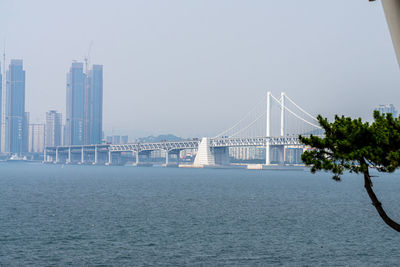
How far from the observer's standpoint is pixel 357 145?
9398 millimetres

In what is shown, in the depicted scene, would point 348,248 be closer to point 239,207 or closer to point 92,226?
point 92,226

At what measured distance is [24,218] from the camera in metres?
33.3

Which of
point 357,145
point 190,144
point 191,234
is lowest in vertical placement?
point 191,234

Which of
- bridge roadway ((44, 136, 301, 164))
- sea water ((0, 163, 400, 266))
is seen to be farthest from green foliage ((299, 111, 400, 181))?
bridge roadway ((44, 136, 301, 164))

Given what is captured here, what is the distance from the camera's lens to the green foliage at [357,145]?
357 inches

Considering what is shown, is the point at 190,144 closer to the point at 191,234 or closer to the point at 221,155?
the point at 221,155

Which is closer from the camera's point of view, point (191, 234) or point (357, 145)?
point (357, 145)

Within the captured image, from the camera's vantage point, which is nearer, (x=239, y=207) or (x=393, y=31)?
(x=393, y=31)

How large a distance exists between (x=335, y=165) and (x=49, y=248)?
1603 centimetres

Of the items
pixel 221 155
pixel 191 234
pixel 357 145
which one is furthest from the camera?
pixel 221 155

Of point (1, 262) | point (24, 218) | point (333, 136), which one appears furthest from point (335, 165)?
point (24, 218)

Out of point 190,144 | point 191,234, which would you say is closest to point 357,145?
point 191,234

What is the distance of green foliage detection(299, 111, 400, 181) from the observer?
906cm

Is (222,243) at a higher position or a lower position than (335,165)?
lower
